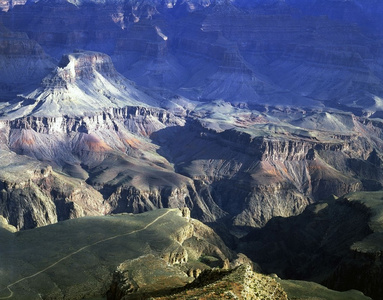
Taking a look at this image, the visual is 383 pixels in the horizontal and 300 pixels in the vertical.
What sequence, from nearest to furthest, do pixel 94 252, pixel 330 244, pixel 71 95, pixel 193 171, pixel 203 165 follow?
1. pixel 94 252
2. pixel 330 244
3. pixel 193 171
4. pixel 203 165
5. pixel 71 95

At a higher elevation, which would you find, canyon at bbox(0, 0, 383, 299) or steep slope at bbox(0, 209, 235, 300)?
steep slope at bbox(0, 209, 235, 300)

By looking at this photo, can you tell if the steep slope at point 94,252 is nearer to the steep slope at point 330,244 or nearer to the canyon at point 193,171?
the canyon at point 193,171

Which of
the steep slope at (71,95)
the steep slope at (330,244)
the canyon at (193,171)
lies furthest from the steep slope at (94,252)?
the steep slope at (71,95)

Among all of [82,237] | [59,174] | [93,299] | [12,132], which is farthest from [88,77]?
[93,299]

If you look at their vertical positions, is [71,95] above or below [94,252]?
below

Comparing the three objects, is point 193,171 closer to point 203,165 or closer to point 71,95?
point 203,165

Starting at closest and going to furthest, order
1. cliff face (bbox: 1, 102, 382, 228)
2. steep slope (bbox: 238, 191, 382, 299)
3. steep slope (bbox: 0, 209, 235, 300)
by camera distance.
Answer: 1. steep slope (bbox: 0, 209, 235, 300)
2. steep slope (bbox: 238, 191, 382, 299)
3. cliff face (bbox: 1, 102, 382, 228)

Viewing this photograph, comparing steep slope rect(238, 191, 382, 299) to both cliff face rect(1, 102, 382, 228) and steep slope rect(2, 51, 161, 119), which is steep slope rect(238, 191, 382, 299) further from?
steep slope rect(2, 51, 161, 119)

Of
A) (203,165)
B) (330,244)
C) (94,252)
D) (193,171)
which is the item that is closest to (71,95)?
(203,165)

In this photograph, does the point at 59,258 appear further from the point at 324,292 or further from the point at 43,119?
the point at 43,119

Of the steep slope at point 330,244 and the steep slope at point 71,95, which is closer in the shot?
the steep slope at point 330,244

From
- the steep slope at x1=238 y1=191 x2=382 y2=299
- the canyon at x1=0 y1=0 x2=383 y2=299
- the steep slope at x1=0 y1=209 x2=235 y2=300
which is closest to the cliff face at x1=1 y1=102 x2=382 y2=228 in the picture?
the canyon at x1=0 y1=0 x2=383 y2=299
